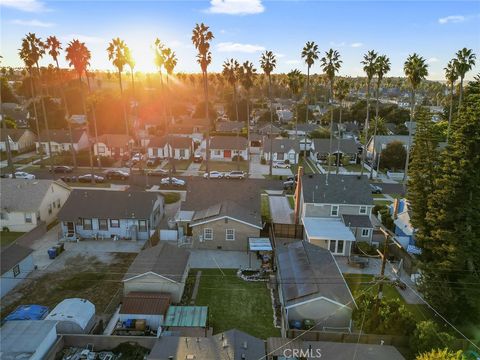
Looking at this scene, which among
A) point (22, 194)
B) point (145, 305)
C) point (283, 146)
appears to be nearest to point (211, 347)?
point (145, 305)

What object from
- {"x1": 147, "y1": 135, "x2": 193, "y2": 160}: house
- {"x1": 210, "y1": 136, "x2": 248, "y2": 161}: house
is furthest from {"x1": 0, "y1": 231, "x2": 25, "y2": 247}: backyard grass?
{"x1": 210, "y1": 136, "x2": 248, "y2": 161}: house

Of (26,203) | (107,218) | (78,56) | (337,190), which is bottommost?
(107,218)

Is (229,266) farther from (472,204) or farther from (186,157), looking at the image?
(186,157)

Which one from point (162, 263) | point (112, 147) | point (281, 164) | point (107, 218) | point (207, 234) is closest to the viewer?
point (162, 263)

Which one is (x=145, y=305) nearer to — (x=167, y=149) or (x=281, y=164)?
(x=281, y=164)

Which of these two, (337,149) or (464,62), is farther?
(337,149)

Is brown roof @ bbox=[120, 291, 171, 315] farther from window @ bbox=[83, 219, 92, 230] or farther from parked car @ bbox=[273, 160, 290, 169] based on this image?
parked car @ bbox=[273, 160, 290, 169]

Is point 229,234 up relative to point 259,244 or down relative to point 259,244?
up

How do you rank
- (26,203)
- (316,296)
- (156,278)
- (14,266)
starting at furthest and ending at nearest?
(26,203)
(14,266)
(156,278)
(316,296)

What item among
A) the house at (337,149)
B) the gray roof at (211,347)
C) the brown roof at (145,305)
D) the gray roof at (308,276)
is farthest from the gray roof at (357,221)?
the house at (337,149)
